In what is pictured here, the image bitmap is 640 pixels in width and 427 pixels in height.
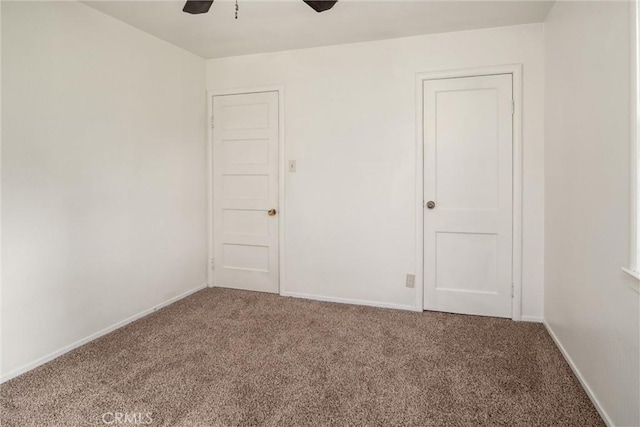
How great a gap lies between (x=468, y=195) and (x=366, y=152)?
37.2 inches

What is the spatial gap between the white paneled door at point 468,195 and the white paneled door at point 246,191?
149cm

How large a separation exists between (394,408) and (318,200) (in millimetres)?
1955

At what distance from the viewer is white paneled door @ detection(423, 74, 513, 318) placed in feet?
9.13

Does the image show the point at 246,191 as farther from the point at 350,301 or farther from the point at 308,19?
the point at 308,19

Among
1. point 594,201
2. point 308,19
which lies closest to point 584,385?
point 594,201

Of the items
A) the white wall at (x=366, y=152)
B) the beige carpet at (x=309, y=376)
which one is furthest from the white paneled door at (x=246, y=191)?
the beige carpet at (x=309, y=376)

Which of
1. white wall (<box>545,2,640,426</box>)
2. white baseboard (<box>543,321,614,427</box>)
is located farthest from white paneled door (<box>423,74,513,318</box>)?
white baseboard (<box>543,321,614,427</box>)

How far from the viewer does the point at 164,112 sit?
10.1 feet

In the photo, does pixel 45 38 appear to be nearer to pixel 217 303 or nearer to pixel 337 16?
pixel 337 16

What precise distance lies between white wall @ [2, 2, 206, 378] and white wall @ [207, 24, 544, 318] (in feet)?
3.22

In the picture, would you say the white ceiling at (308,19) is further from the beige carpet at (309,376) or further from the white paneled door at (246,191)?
the beige carpet at (309,376)

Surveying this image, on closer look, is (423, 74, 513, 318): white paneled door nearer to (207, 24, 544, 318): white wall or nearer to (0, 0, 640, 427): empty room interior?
(0, 0, 640, 427): empty room interior

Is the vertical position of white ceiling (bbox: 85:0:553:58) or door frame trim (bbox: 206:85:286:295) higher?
white ceiling (bbox: 85:0:553:58)

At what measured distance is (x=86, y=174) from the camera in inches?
95.1
